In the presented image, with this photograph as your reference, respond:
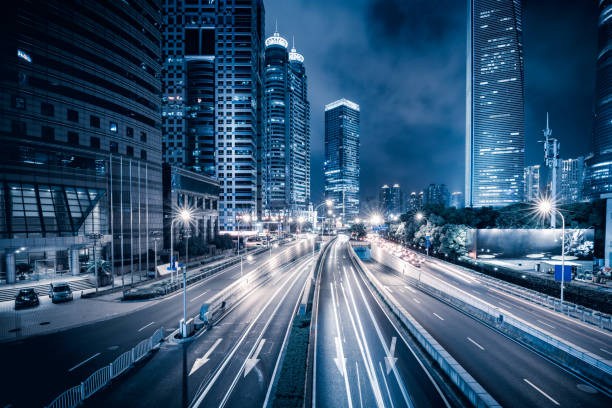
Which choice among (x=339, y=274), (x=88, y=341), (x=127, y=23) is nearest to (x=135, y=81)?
(x=127, y=23)

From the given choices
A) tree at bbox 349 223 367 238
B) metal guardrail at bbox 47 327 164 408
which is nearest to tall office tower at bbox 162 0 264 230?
tree at bbox 349 223 367 238

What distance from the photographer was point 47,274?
32.6m

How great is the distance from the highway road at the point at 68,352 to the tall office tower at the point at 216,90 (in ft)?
255

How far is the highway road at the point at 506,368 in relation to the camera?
12.0 m

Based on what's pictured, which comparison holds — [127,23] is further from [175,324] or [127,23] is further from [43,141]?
[175,324]

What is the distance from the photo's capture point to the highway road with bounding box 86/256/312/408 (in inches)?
469

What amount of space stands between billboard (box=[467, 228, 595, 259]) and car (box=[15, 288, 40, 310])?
238 ft

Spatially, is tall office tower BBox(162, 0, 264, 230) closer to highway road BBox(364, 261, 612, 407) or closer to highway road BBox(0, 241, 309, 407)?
highway road BBox(0, 241, 309, 407)

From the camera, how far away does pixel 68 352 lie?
16.5 m

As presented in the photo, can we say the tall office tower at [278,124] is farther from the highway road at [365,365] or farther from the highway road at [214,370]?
the highway road at [214,370]

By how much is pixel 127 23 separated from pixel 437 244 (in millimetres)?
80024

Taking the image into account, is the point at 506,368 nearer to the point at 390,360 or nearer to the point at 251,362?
the point at 390,360

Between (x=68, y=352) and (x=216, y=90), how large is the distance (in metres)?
106

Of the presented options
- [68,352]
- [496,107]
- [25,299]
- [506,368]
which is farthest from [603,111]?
[25,299]
